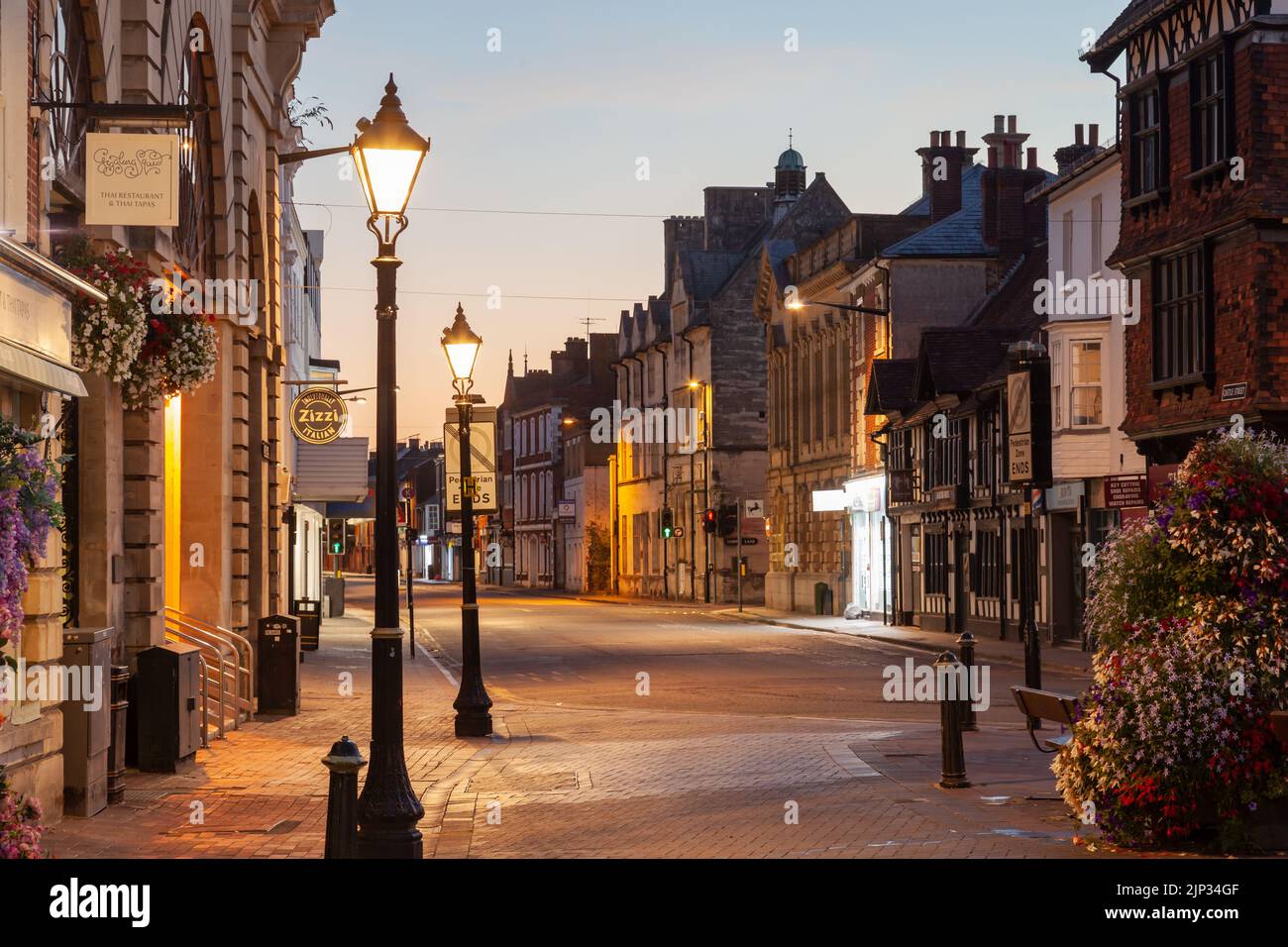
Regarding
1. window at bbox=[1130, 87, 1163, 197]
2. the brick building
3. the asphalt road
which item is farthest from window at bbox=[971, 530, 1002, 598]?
window at bbox=[1130, 87, 1163, 197]

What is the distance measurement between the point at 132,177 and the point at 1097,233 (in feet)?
84.6

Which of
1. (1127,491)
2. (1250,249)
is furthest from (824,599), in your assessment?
(1250,249)

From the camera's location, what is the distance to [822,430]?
56625mm

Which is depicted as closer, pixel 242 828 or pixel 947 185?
pixel 242 828

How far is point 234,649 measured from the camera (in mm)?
19000

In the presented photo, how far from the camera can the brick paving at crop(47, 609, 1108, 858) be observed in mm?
11328

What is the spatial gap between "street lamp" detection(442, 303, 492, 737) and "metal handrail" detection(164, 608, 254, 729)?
249 centimetres

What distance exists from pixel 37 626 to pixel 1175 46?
23.5 metres

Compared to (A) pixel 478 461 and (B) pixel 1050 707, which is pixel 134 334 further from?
(A) pixel 478 461

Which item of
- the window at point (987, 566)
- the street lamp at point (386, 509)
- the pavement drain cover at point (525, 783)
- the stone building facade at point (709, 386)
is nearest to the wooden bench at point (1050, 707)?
the pavement drain cover at point (525, 783)

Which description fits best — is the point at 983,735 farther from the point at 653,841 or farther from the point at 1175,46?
the point at 1175,46

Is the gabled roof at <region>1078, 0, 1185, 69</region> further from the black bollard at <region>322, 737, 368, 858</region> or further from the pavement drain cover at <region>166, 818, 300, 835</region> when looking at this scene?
the black bollard at <region>322, 737, 368, 858</region>

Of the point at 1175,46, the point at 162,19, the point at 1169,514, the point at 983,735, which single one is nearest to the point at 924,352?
the point at 1175,46

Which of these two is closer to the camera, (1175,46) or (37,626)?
(37,626)
